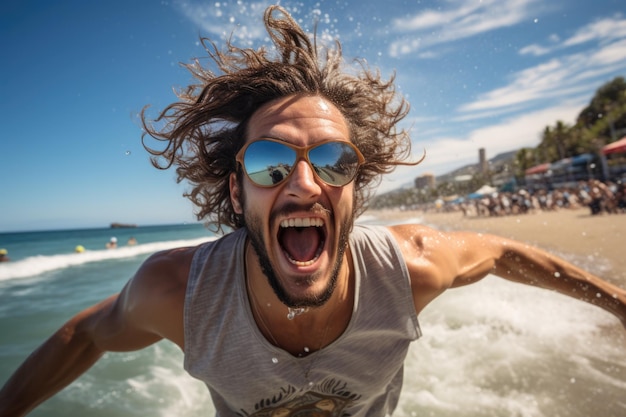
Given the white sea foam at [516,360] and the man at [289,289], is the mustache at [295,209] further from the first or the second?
the white sea foam at [516,360]

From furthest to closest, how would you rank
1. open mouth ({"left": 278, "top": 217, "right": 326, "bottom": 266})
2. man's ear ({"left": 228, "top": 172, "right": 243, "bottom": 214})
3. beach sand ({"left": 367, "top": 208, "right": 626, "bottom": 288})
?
beach sand ({"left": 367, "top": 208, "right": 626, "bottom": 288}), man's ear ({"left": 228, "top": 172, "right": 243, "bottom": 214}), open mouth ({"left": 278, "top": 217, "right": 326, "bottom": 266})

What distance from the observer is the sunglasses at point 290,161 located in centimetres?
217

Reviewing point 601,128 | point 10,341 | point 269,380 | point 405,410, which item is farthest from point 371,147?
point 601,128

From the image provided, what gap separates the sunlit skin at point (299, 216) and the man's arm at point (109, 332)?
0.51 meters

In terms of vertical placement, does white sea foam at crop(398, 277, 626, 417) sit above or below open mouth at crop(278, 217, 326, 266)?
below

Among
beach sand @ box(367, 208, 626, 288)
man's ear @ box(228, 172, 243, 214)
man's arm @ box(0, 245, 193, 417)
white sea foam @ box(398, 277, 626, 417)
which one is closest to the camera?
man's arm @ box(0, 245, 193, 417)

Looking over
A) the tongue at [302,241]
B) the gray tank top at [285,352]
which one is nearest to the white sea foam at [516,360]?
the gray tank top at [285,352]

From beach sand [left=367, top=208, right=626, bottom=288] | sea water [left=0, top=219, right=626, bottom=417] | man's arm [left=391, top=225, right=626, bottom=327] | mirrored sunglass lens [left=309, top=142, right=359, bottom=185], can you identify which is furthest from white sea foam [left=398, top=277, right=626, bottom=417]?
mirrored sunglass lens [left=309, top=142, right=359, bottom=185]

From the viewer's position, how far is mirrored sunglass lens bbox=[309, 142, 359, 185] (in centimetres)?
219

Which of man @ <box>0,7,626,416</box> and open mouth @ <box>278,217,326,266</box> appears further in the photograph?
open mouth @ <box>278,217,326,266</box>

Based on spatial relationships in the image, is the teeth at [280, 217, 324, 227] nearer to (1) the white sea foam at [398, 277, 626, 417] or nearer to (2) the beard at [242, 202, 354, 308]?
(2) the beard at [242, 202, 354, 308]

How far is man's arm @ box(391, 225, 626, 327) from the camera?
249cm

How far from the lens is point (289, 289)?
2.13 metres

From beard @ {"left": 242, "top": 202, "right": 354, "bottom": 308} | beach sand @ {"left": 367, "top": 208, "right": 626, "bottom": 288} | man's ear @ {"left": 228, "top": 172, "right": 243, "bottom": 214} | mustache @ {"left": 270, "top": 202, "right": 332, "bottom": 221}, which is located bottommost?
beach sand @ {"left": 367, "top": 208, "right": 626, "bottom": 288}
